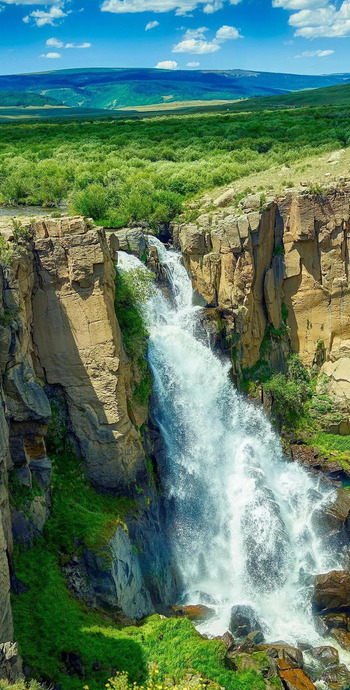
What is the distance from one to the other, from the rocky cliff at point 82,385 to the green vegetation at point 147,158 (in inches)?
469

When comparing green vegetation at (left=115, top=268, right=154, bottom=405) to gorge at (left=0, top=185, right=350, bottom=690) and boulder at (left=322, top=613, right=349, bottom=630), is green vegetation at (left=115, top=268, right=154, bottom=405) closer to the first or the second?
gorge at (left=0, top=185, right=350, bottom=690)

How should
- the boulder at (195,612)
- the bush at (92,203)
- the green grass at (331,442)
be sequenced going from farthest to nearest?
1. the bush at (92,203)
2. the green grass at (331,442)
3. the boulder at (195,612)

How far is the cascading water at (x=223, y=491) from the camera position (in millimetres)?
27609

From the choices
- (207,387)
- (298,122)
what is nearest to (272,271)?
(207,387)

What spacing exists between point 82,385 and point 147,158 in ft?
99.6

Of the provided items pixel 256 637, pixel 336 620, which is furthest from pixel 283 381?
pixel 256 637

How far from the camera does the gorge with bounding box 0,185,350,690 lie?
22797 millimetres

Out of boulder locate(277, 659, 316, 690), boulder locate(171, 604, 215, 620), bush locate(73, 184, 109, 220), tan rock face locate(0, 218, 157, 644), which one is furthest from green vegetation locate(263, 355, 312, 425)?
boulder locate(277, 659, 316, 690)

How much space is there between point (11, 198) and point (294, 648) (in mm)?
29150

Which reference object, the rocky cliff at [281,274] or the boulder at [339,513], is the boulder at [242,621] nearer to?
the boulder at [339,513]

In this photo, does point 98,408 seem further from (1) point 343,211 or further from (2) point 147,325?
(1) point 343,211

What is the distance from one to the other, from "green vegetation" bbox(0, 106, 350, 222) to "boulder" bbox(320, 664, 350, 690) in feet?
81.1

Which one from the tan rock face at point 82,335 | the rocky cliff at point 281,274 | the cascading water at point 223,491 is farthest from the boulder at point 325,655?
the rocky cliff at point 281,274

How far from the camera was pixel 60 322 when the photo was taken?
25.7 metres
